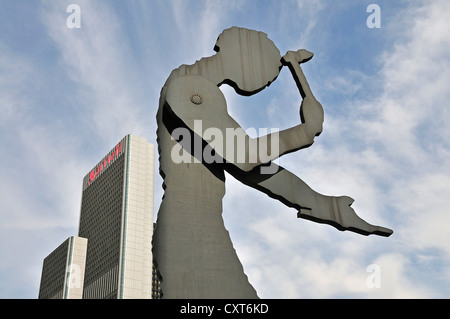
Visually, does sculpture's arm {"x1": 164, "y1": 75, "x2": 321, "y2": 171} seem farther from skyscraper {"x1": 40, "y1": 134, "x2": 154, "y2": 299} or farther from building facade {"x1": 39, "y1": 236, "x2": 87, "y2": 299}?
building facade {"x1": 39, "y1": 236, "x2": 87, "y2": 299}

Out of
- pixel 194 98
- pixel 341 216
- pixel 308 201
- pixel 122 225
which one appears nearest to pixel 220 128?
pixel 194 98

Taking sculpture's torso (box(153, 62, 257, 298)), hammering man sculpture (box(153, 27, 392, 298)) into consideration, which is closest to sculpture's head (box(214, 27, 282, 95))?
hammering man sculpture (box(153, 27, 392, 298))

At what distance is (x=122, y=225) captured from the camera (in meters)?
73.2

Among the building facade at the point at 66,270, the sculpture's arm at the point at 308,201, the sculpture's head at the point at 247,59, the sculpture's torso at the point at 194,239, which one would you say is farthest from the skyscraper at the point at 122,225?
the sculpture's torso at the point at 194,239

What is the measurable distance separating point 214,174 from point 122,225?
67.4 meters

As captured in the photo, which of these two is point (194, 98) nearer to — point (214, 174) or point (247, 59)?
point (214, 174)

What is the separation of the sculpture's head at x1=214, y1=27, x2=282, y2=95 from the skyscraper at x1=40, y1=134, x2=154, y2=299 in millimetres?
62396

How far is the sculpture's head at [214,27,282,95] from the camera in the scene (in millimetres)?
8641

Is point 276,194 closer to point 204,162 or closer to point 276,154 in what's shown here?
point 276,154
